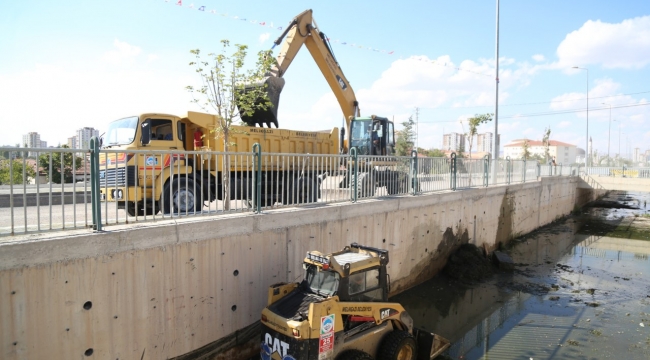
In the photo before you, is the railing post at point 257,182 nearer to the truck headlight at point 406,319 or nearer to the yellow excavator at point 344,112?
the truck headlight at point 406,319

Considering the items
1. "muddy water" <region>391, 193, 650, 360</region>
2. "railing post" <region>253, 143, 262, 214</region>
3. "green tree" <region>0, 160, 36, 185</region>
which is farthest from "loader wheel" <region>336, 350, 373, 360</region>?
"green tree" <region>0, 160, 36, 185</region>

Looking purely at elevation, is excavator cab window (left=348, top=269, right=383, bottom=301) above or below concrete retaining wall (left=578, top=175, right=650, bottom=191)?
below

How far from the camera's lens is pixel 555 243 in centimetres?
1738

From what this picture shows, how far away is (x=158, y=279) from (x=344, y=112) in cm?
1150

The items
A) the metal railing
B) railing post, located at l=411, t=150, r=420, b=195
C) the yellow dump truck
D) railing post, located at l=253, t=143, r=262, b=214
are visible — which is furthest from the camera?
railing post, located at l=411, t=150, r=420, b=195

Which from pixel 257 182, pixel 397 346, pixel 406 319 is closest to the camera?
pixel 397 346

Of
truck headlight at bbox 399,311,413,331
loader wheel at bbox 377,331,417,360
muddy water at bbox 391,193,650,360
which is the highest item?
truck headlight at bbox 399,311,413,331

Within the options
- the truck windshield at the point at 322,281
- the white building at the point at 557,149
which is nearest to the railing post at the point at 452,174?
the truck windshield at the point at 322,281

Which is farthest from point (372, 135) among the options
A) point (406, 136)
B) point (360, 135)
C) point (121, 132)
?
point (406, 136)

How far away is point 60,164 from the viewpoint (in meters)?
4.48

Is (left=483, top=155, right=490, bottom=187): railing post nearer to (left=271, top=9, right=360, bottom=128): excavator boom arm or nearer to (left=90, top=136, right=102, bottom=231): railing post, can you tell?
(left=271, top=9, right=360, bottom=128): excavator boom arm

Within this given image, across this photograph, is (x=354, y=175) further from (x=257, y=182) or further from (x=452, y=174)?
(x=452, y=174)

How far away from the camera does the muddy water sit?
754 centimetres

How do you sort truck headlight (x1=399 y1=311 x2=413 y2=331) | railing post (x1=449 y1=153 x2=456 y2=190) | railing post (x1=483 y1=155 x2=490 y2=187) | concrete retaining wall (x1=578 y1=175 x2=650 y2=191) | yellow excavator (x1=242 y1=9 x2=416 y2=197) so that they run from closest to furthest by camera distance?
1. truck headlight (x1=399 y1=311 x2=413 y2=331)
2. yellow excavator (x1=242 y1=9 x2=416 y2=197)
3. railing post (x1=449 y1=153 x2=456 y2=190)
4. railing post (x1=483 y1=155 x2=490 y2=187)
5. concrete retaining wall (x1=578 y1=175 x2=650 y2=191)
